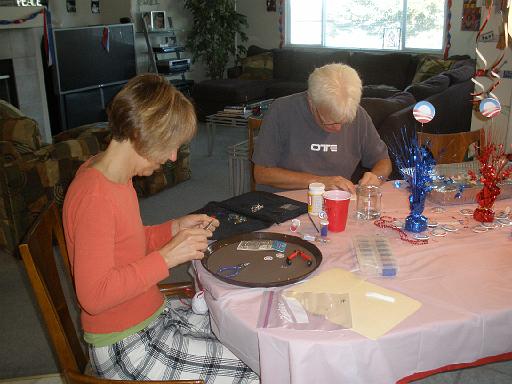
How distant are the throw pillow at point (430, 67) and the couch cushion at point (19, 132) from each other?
14.2 ft

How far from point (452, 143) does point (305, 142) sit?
2.53 feet

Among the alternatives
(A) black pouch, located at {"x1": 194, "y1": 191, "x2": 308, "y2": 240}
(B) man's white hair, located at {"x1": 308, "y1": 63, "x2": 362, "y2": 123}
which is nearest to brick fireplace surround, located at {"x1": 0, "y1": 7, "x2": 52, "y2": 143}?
(B) man's white hair, located at {"x1": 308, "y1": 63, "x2": 362, "y2": 123}

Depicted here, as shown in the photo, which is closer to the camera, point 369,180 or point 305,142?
point 369,180

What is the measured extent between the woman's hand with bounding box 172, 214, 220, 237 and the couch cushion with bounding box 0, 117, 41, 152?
75.4 inches

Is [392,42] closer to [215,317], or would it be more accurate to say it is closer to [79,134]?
[79,134]

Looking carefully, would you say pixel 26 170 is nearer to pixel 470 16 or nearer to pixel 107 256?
pixel 107 256

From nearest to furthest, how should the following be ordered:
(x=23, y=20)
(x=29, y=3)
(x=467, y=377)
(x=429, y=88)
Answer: (x=467, y=377), (x=429, y=88), (x=23, y=20), (x=29, y=3)

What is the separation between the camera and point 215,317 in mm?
1322

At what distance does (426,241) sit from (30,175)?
236cm

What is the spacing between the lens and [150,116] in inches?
49.0

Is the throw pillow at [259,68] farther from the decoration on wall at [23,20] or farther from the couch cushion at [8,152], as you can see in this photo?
the couch cushion at [8,152]

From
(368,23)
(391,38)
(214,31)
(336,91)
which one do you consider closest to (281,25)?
(214,31)

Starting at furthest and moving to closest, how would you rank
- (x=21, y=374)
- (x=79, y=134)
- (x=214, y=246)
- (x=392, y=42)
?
1. (x=392, y=42)
2. (x=79, y=134)
3. (x=21, y=374)
4. (x=214, y=246)

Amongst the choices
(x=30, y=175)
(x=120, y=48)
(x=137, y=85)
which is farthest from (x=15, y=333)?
(x=120, y=48)
